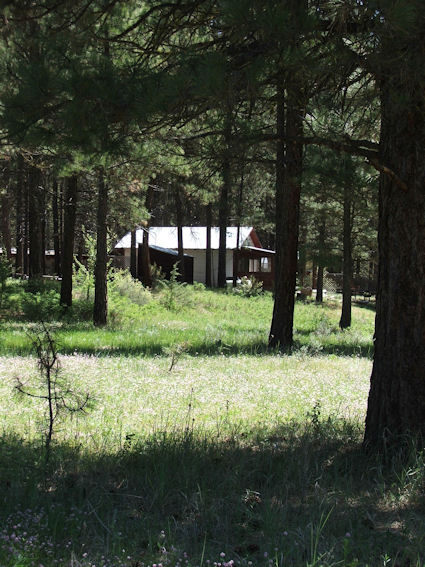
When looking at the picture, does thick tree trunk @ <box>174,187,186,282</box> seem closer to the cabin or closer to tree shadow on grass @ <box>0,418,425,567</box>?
the cabin

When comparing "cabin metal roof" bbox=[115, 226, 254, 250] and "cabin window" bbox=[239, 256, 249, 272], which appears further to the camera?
"cabin window" bbox=[239, 256, 249, 272]

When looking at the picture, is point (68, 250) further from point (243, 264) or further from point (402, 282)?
point (243, 264)

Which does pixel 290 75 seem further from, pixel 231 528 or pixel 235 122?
pixel 231 528

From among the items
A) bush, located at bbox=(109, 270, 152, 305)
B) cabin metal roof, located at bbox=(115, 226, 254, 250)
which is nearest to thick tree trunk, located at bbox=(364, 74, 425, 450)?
bush, located at bbox=(109, 270, 152, 305)

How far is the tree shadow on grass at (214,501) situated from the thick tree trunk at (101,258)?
39.8ft

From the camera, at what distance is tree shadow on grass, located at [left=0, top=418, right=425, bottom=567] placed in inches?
119

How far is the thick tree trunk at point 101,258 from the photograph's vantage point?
54.3ft

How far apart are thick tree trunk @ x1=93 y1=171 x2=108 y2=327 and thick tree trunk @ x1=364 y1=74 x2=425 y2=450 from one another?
476 inches

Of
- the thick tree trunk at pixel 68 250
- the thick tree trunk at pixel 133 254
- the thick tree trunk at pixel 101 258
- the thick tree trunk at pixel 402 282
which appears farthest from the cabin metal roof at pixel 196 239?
the thick tree trunk at pixel 402 282

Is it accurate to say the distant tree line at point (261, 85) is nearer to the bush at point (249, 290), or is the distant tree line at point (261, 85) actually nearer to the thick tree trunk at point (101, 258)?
the thick tree trunk at point (101, 258)

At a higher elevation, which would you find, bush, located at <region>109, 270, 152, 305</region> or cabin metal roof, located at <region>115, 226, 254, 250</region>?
cabin metal roof, located at <region>115, 226, 254, 250</region>

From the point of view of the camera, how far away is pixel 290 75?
521 centimetres

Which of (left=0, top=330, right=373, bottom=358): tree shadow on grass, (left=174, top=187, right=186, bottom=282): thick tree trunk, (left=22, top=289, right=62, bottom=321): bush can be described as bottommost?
(left=0, top=330, right=373, bottom=358): tree shadow on grass

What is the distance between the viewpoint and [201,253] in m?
47.3
